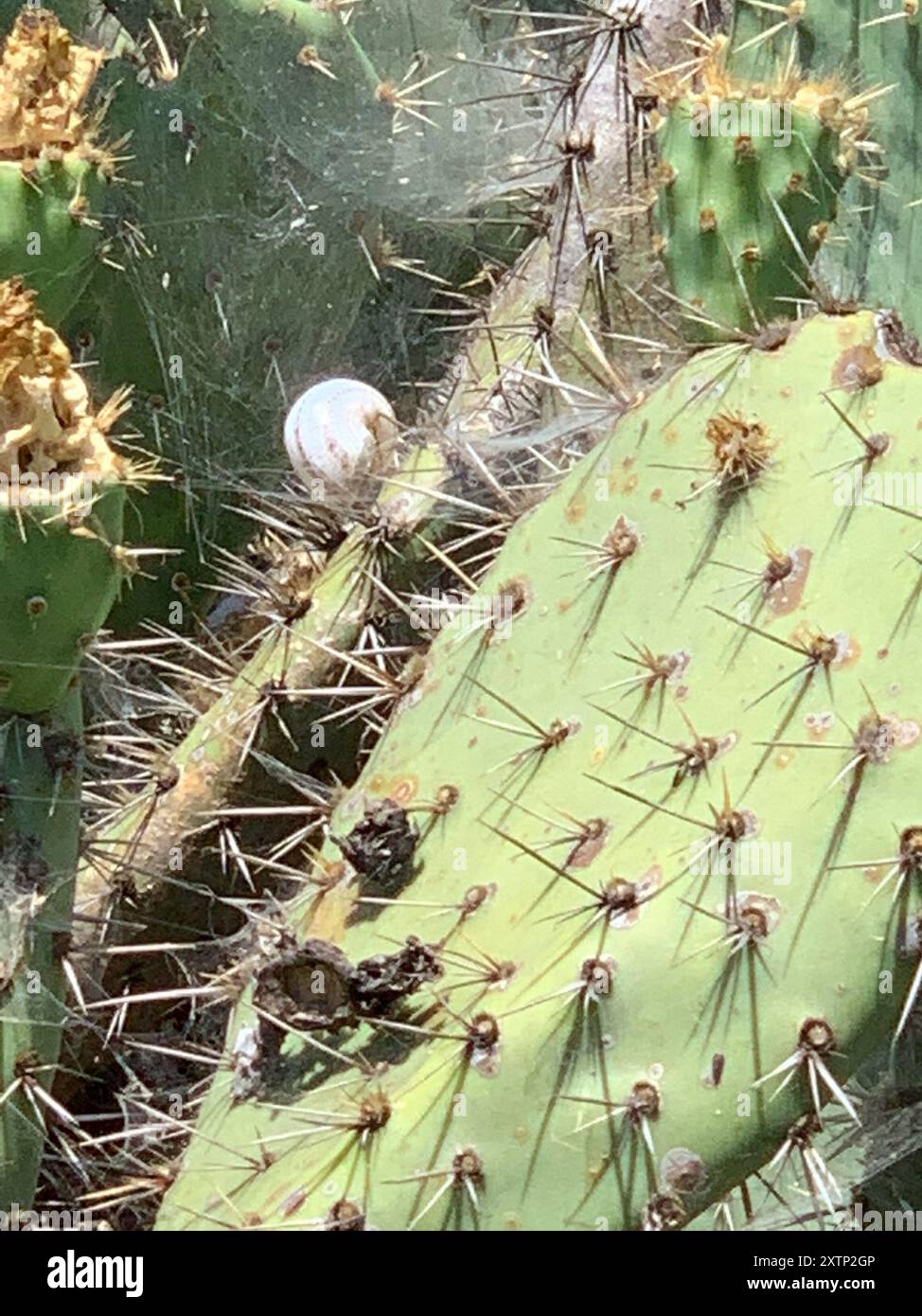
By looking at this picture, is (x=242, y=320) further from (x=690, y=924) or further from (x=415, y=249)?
(x=690, y=924)

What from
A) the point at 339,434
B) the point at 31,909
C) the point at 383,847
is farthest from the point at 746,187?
the point at 31,909

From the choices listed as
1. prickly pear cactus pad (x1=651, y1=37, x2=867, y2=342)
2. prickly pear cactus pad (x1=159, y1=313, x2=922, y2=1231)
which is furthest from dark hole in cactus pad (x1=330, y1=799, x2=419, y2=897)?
prickly pear cactus pad (x1=651, y1=37, x2=867, y2=342)

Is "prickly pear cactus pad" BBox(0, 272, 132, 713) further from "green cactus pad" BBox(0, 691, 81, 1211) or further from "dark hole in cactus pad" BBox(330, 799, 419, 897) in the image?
"dark hole in cactus pad" BBox(330, 799, 419, 897)

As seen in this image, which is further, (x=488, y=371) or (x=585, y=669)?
(x=488, y=371)

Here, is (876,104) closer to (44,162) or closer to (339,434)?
(339,434)

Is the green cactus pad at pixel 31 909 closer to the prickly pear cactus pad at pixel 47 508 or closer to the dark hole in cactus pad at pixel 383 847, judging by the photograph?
the prickly pear cactus pad at pixel 47 508
